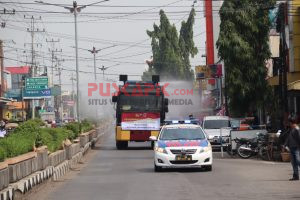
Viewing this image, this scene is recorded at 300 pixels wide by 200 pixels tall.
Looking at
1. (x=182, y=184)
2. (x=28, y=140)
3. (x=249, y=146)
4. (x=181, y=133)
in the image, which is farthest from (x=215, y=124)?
(x=182, y=184)

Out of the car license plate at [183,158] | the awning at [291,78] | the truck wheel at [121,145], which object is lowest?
the truck wheel at [121,145]

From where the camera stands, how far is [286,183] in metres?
18.5

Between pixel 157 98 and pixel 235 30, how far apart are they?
19.2 ft

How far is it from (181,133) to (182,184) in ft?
19.8

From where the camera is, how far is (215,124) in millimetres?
39250

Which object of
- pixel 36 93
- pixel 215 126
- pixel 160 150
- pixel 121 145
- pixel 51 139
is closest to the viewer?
pixel 160 150

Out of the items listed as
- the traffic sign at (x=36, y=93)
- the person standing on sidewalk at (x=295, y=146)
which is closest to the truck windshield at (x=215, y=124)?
the person standing on sidewalk at (x=295, y=146)

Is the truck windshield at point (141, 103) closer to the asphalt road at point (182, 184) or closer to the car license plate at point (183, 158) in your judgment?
the asphalt road at point (182, 184)

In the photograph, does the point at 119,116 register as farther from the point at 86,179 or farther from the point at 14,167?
the point at 14,167

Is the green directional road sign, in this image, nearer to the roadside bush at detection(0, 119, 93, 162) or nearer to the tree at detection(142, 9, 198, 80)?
the tree at detection(142, 9, 198, 80)

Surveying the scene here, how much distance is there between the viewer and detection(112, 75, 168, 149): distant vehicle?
41125 millimetres

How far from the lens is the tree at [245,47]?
131ft

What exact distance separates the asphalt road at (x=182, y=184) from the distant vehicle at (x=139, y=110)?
14.7 metres

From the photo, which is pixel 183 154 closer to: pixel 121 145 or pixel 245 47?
pixel 245 47
